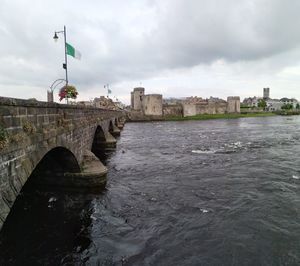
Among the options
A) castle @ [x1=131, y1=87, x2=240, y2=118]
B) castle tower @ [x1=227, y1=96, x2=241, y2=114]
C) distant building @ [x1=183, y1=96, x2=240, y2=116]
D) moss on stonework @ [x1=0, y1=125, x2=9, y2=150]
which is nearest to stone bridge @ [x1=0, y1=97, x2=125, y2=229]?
moss on stonework @ [x1=0, y1=125, x2=9, y2=150]

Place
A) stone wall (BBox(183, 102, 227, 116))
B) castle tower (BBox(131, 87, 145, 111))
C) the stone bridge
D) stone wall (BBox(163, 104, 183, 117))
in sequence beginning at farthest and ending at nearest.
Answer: castle tower (BBox(131, 87, 145, 111))
stone wall (BBox(183, 102, 227, 116))
stone wall (BBox(163, 104, 183, 117))
the stone bridge

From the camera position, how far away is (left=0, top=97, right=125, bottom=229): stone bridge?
5.92 m

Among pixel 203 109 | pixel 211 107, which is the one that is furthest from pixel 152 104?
pixel 211 107

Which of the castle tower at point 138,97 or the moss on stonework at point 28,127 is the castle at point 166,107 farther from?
the moss on stonework at point 28,127

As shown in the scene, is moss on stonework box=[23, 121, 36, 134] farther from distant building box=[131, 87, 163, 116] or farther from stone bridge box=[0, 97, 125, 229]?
distant building box=[131, 87, 163, 116]

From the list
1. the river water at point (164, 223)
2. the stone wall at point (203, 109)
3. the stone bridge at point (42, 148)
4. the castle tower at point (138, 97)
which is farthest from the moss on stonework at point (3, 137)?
the stone wall at point (203, 109)

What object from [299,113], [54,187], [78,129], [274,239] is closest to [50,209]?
[54,187]

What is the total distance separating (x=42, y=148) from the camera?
27.2ft

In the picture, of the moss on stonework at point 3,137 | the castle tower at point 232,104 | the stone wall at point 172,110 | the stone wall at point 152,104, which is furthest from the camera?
the castle tower at point 232,104

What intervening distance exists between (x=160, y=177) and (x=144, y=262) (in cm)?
897

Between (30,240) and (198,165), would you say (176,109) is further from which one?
(30,240)

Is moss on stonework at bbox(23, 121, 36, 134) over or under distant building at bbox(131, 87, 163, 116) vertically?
under

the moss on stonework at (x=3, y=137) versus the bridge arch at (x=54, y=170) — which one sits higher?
the moss on stonework at (x=3, y=137)

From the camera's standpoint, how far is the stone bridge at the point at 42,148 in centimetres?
592
